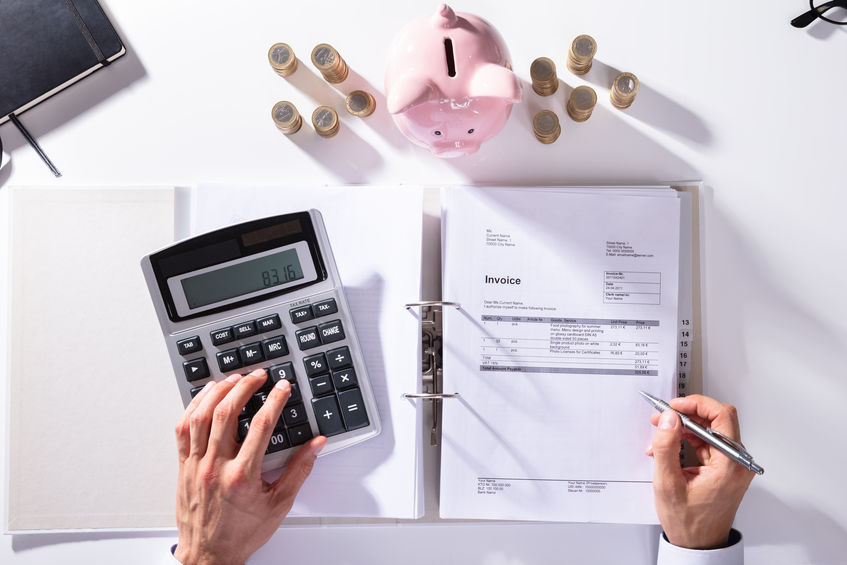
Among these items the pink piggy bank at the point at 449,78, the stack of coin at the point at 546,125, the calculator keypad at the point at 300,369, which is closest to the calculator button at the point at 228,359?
the calculator keypad at the point at 300,369

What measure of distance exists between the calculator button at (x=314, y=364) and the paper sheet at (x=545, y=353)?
164 mm

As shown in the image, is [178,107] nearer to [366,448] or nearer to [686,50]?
[366,448]

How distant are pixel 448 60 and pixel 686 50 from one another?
38cm

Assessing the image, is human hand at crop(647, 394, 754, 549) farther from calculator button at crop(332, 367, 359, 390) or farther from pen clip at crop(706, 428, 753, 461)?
calculator button at crop(332, 367, 359, 390)

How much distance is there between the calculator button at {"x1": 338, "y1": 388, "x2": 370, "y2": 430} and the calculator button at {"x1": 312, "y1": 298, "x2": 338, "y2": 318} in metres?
0.10

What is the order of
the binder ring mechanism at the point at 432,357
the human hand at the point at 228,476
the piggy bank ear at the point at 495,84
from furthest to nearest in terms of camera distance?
the binder ring mechanism at the point at 432,357 < the human hand at the point at 228,476 < the piggy bank ear at the point at 495,84

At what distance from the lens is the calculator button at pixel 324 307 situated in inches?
26.2

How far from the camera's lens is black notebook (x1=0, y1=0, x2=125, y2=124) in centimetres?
73

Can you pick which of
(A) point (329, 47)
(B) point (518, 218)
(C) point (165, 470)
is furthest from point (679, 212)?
(C) point (165, 470)

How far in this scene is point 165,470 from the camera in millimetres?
736

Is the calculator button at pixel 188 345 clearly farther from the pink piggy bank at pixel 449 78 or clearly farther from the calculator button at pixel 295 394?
the pink piggy bank at pixel 449 78

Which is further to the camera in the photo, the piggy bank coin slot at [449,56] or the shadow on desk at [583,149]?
the shadow on desk at [583,149]

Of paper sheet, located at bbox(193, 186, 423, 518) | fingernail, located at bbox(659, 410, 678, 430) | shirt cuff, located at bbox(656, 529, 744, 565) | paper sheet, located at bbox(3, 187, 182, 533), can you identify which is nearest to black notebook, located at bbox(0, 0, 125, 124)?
paper sheet, located at bbox(3, 187, 182, 533)

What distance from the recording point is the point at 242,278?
2.18 feet
